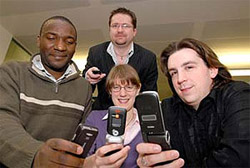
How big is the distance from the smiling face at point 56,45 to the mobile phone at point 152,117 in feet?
2.24

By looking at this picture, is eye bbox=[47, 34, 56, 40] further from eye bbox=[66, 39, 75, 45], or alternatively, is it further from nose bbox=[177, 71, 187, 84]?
nose bbox=[177, 71, 187, 84]

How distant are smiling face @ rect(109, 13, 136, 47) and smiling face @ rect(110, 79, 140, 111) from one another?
482 mm

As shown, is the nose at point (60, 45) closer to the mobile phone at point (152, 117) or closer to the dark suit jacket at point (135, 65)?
the dark suit jacket at point (135, 65)

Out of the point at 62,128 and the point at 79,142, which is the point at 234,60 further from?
the point at 79,142

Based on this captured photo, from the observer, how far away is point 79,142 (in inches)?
26.9

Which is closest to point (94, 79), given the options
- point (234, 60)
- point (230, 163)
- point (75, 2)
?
point (230, 163)

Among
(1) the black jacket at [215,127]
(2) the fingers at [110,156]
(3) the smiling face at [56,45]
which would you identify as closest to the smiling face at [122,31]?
(3) the smiling face at [56,45]

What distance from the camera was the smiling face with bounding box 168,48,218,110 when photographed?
0.91 m

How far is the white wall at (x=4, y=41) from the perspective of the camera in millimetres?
2906

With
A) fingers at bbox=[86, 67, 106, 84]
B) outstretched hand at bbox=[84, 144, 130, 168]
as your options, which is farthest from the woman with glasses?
outstretched hand at bbox=[84, 144, 130, 168]

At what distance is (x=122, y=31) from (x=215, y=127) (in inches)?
39.5

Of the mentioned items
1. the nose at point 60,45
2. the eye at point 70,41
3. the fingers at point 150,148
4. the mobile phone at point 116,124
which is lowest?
the fingers at point 150,148

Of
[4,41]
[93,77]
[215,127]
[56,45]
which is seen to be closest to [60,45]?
[56,45]

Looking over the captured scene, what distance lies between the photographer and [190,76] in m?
0.91
